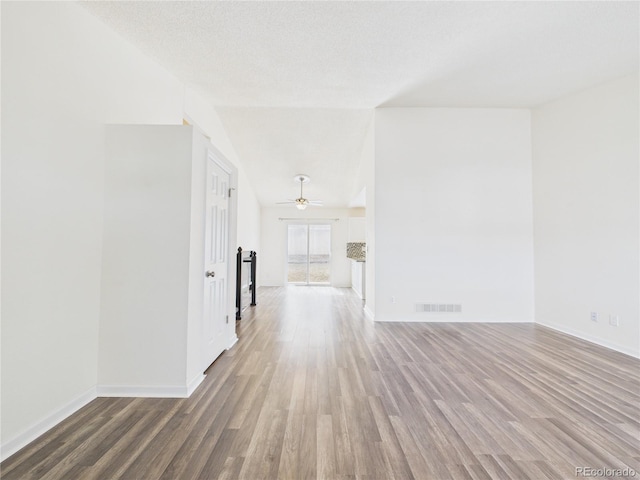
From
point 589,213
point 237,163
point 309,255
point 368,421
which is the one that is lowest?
point 368,421

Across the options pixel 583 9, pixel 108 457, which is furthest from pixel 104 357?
pixel 583 9

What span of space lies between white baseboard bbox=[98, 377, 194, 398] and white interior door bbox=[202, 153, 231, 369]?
384 millimetres

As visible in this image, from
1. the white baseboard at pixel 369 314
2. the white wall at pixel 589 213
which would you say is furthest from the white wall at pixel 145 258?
the white wall at pixel 589 213

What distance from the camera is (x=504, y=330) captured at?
3850 mm

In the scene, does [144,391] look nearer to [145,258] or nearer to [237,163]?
[145,258]

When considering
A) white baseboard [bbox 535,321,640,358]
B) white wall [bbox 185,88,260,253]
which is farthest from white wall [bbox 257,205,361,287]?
white baseboard [bbox 535,321,640,358]

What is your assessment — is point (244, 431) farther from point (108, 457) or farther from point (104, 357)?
Result: point (104, 357)

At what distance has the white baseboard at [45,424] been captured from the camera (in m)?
1.48

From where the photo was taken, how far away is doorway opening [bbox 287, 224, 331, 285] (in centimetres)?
875

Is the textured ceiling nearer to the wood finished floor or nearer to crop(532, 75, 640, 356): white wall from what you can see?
crop(532, 75, 640, 356): white wall

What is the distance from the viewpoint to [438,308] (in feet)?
14.1

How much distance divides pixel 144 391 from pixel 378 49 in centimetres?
373

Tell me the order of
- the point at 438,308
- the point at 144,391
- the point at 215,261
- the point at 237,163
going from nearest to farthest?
the point at 144,391, the point at 215,261, the point at 438,308, the point at 237,163

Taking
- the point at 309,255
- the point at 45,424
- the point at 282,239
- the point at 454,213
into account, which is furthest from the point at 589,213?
the point at 282,239
